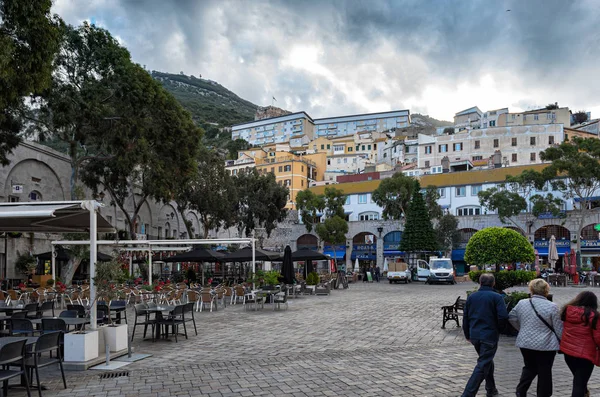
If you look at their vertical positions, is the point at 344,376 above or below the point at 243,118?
below

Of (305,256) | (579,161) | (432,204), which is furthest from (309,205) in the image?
(579,161)

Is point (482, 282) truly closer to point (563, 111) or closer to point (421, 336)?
point (421, 336)

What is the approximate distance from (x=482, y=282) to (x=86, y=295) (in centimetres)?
1471

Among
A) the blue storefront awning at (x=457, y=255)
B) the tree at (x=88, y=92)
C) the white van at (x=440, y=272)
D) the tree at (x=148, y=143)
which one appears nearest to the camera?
the tree at (x=88, y=92)

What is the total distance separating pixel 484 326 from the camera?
19.5ft

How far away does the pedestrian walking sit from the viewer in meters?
5.54

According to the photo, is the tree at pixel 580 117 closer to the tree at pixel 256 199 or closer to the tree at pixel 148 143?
the tree at pixel 256 199

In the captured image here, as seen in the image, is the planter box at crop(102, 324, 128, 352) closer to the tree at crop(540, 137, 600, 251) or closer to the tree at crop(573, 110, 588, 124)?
the tree at crop(540, 137, 600, 251)

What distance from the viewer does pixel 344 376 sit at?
756 cm

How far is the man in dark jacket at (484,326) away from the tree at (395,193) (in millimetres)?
42331

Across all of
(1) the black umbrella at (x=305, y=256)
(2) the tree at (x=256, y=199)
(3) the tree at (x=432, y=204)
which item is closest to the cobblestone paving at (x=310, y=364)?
(1) the black umbrella at (x=305, y=256)

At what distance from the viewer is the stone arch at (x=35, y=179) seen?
86.0ft

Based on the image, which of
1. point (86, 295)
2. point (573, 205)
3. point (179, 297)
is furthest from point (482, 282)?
point (573, 205)

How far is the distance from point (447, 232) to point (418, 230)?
538 centimetres
